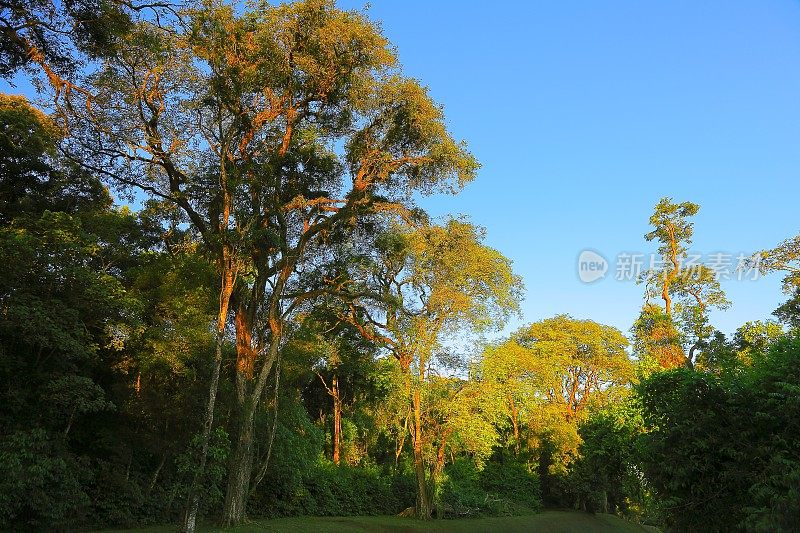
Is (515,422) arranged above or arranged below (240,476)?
above

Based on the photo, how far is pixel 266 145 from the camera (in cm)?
1681

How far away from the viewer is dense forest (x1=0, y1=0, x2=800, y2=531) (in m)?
9.01

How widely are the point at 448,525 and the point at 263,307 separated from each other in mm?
11935

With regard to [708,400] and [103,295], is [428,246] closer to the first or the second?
[103,295]

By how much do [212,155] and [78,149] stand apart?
134 inches

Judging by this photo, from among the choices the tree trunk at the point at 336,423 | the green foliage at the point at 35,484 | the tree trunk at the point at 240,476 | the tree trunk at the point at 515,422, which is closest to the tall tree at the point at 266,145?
the tree trunk at the point at 240,476

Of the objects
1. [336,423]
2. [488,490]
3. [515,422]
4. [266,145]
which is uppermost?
[266,145]

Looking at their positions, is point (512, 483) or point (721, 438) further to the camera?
point (512, 483)

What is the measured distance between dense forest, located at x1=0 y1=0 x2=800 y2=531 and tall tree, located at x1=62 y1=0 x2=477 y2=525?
0.08 meters

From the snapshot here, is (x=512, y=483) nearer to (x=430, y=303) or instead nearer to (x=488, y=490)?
(x=488, y=490)

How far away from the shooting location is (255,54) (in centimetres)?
1491

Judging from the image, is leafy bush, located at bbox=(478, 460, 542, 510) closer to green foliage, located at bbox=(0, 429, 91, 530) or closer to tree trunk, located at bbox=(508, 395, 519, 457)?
tree trunk, located at bbox=(508, 395, 519, 457)

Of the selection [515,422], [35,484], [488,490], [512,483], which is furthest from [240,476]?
[515,422]

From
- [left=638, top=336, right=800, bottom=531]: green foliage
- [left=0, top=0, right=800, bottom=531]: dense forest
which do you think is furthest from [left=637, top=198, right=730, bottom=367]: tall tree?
[left=638, top=336, right=800, bottom=531]: green foliage
